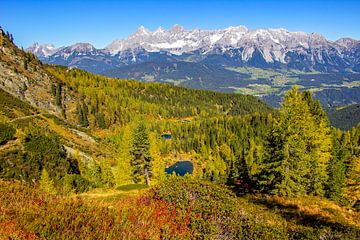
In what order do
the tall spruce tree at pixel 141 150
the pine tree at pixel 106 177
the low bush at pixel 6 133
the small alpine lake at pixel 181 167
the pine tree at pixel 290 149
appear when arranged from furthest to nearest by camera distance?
the small alpine lake at pixel 181 167 → the pine tree at pixel 106 177 → the tall spruce tree at pixel 141 150 → the low bush at pixel 6 133 → the pine tree at pixel 290 149

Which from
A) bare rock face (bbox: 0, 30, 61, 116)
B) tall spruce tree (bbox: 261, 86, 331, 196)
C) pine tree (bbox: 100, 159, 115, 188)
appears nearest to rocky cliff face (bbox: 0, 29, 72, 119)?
bare rock face (bbox: 0, 30, 61, 116)

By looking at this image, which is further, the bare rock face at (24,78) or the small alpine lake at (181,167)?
the small alpine lake at (181,167)

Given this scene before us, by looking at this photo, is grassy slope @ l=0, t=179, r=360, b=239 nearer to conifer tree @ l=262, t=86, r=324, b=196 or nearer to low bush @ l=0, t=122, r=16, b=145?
conifer tree @ l=262, t=86, r=324, b=196

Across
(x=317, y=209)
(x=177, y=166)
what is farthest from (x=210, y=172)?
(x=317, y=209)

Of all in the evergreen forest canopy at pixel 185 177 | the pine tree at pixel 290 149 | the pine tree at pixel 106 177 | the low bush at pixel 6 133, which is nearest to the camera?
the evergreen forest canopy at pixel 185 177

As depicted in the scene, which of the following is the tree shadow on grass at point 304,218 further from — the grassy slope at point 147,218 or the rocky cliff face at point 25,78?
the rocky cliff face at point 25,78

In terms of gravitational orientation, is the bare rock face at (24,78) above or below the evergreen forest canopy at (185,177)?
above

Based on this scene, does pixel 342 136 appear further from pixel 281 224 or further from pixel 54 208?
pixel 54 208

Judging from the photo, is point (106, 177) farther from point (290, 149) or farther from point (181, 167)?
point (181, 167)

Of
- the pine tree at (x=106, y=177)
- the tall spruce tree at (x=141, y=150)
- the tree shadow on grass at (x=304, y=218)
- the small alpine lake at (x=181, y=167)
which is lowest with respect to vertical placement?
the small alpine lake at (x=181, y=167)

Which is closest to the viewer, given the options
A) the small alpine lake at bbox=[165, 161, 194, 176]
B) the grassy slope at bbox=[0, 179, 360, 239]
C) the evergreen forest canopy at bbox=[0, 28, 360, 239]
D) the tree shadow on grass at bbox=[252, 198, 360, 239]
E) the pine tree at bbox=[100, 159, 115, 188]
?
the grassy slope at bbox=[0, 179, 360, 239]

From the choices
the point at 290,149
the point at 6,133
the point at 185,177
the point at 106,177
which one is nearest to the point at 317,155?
the point at 290,149

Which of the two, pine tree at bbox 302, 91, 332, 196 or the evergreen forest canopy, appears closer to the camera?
the evergreen forest canopy

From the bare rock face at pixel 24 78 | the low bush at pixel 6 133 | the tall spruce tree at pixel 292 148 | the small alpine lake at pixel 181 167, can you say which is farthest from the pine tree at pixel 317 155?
the small alpine lake at pixel 181 167
